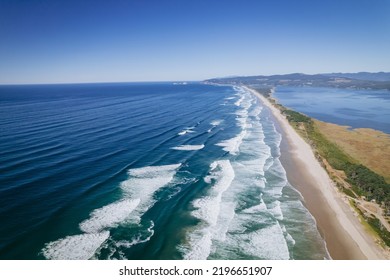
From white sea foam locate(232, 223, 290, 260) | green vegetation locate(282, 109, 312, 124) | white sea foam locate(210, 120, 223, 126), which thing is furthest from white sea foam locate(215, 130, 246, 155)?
green vegetation locate(282, 109, 312, 124)

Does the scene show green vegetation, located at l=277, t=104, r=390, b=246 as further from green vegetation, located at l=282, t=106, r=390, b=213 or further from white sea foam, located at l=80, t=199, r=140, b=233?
white sea foam, located at l=80, t=199, r=140, b=233

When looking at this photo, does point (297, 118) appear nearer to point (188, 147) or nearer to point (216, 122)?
point (216, 122)

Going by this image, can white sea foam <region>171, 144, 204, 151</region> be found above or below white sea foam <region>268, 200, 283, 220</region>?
above

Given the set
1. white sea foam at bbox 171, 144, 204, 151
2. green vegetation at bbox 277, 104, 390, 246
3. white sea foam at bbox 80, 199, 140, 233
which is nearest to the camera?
white sea foam at bbox 80, 199, 140, 233

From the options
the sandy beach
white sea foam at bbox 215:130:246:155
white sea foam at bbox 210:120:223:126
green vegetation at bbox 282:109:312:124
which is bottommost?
the sandy beach

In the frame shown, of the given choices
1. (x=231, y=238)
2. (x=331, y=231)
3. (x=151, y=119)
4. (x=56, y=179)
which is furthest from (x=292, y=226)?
(x=151, y=119)

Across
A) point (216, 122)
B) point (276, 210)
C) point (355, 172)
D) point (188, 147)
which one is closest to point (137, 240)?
point (276, 210)
